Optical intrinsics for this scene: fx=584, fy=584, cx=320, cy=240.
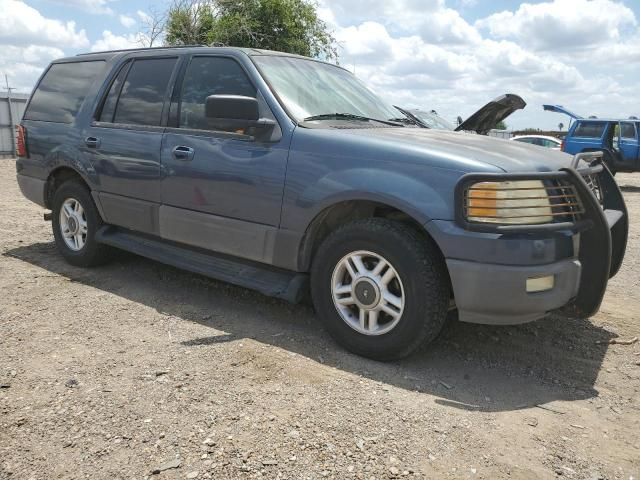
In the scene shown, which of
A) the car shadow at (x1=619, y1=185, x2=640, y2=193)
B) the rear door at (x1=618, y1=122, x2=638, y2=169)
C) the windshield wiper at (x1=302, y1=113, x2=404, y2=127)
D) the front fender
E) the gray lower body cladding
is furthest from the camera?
the rear door at (x1=618, y1=122, x2=638, y2=169)

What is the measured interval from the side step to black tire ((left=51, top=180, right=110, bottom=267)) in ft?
0.55

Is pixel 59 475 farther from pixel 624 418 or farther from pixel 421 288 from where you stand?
pixel 624 418

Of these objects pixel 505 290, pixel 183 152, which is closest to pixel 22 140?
pixel 183 152

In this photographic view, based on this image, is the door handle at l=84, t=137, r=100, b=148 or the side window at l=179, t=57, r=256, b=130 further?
the door handle at l=84, t=137, r=100, b=148

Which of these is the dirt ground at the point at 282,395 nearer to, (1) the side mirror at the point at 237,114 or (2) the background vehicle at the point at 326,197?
(2) the background vehicle at the point at 326,197

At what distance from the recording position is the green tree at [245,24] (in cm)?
1577

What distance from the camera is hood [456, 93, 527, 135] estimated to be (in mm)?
9227

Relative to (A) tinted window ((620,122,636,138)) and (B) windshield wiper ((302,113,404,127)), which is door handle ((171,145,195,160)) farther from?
(A) tinted window ((620,122,636,138))

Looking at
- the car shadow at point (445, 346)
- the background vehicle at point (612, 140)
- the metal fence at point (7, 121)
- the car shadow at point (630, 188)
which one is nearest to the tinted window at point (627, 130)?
the background vehicle at point (612, 140)

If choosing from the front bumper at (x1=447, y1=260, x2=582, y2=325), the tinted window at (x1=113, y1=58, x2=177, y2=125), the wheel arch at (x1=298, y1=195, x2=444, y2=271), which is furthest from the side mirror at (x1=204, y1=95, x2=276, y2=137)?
the front bumper at (x1=447, y1=260, x2=582, y2=325)

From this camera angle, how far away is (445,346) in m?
3.78

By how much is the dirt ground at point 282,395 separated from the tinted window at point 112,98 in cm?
149

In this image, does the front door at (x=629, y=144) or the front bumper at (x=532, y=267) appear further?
the front door at (x=629, y=144)

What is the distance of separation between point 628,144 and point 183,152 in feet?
50.9
